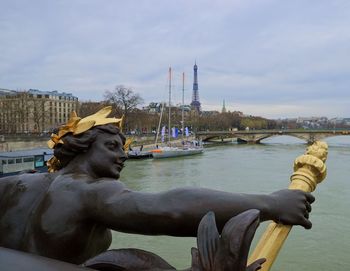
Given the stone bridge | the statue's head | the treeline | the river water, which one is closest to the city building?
the treeline

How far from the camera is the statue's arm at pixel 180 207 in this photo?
3.59ft

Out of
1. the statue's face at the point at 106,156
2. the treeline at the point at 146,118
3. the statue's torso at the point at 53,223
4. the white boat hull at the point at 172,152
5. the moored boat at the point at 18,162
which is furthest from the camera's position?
the treeline at the point at 146,118

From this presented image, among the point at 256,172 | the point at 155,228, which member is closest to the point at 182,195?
the point at 155,228

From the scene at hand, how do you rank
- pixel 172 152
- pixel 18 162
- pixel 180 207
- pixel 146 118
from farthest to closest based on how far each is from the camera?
pixel 146 118
pixel 172 152
pixel 18 162
pixel 180 207

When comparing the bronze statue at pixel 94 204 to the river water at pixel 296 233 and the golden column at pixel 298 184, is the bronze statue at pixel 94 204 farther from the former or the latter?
the river water at pixel 296 233

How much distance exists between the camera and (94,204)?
3.98 feet

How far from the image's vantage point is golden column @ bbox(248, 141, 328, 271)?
1.18 meters

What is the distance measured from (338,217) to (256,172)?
1315 centimetres

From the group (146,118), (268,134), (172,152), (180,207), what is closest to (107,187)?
(180,207)

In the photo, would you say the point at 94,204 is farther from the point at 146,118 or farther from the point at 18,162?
the point at 146,118

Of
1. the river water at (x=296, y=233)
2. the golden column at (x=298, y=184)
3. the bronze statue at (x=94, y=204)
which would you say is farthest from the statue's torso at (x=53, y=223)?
the river water at (x=296, y=233)

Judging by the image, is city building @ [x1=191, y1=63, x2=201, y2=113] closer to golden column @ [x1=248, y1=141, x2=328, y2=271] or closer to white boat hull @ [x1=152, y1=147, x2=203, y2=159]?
white boat hull @ [x1=152, y1=147, x2=203, y2=159]

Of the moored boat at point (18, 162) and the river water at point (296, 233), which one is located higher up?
the moored boat at point (18, 162)

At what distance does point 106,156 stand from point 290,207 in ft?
2.28
